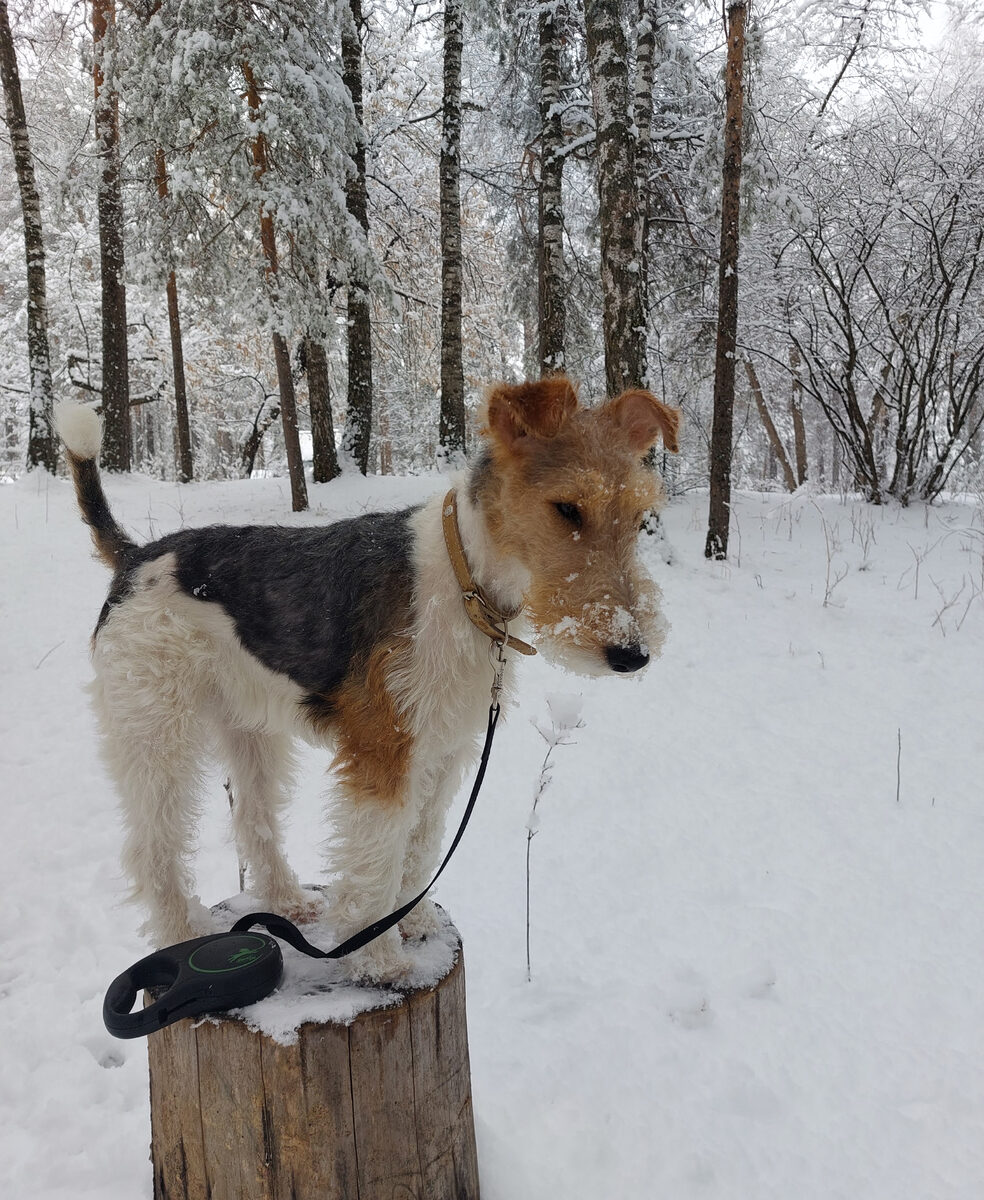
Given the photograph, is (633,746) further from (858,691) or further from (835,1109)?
(835,1109)

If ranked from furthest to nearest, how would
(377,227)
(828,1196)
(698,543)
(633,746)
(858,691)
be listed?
(377,227) < (698,543) < (858,691) < (633,746) < (828,1196)

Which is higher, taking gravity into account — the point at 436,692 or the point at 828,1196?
the point at 436,692

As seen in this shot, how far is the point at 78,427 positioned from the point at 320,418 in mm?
9087

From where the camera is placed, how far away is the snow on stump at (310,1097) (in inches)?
70.6

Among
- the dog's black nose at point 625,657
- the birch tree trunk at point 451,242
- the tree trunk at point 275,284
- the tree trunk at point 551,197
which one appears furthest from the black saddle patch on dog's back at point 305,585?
the birch tree trunk at point 451,242

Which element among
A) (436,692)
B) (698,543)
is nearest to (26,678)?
(436,692)

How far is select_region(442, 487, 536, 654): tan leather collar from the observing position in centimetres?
204

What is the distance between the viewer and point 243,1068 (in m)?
1.80

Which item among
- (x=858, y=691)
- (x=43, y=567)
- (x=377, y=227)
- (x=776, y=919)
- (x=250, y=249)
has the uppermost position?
(x=377, y=227)

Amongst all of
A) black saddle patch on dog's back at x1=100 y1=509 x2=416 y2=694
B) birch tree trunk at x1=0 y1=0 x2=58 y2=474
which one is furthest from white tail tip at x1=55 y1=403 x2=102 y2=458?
birch tree trunk at x1=0 y1=0 x2=58 y2=474

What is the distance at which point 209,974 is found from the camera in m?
1.83

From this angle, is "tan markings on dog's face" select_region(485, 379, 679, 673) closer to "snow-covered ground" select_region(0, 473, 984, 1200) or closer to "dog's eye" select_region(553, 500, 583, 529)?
"dog's eye" select_region(553, 500, 583, 529)

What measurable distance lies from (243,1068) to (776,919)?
8.09ft

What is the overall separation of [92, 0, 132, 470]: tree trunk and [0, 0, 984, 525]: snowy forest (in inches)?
1.9
